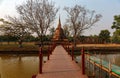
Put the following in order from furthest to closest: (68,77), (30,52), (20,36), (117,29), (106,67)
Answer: (117,29), (20,36), (30,52), (106,67), (68,77)

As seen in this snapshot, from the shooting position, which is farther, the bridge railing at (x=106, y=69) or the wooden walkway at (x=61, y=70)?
the bridge railing at (x=106, y=69)

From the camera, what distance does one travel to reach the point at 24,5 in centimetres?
4422

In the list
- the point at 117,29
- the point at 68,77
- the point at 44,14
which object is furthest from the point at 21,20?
the point at 68,77

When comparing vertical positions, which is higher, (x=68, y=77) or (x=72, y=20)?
(x=72, y=20)

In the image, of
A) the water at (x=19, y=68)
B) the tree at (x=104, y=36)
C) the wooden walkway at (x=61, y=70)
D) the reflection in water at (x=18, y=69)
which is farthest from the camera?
the tree at (x=104, y=36)

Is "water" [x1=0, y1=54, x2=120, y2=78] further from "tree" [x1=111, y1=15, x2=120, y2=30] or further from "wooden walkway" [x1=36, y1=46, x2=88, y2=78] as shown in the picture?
"tree" [x1=111, y1=15, x2=120, y2=30]

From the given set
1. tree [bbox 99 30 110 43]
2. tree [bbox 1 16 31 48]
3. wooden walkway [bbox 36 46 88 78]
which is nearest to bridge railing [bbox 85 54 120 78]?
wooden walkway [bbox 36 46 88 78]

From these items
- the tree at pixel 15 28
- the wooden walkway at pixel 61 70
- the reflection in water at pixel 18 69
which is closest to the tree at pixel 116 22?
the tree at pixel 15 28

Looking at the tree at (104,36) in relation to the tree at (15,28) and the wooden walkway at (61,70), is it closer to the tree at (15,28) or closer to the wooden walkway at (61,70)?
the tree at (15,28)

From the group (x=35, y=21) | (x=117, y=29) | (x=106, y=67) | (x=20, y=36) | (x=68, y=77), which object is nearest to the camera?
(x=68, y=77)

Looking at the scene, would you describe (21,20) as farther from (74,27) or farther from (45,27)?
(74,27)

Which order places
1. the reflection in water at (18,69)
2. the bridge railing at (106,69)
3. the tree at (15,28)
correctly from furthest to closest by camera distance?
1. the tree at (15,28)
2. the reflection in water at (18,69)
3. the bridge railing at (106,69)

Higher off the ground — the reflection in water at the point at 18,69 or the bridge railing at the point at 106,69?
the bridge railing at the point at 106,69

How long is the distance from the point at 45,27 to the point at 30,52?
10.3 meters
